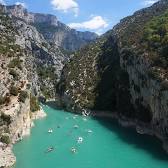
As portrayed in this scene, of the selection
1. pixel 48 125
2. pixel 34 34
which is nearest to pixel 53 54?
pixel 34 34

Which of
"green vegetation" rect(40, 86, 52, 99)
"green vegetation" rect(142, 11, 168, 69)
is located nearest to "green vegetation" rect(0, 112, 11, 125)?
"green vegetation" rect(142, 11, 168, 69)

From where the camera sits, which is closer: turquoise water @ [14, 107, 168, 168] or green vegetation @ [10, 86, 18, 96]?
turquoise water @ [14, 107, 168, 168]

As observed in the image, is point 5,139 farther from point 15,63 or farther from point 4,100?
point 15,63

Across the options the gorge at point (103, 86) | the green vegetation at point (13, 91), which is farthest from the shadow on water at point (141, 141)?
the green vegetation at point (13, 91)

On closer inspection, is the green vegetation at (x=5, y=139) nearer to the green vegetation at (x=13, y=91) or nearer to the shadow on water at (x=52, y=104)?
the green vegetation at (x=13, y=91)

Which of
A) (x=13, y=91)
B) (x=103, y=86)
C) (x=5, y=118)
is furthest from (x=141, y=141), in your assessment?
(x=103, y=86)

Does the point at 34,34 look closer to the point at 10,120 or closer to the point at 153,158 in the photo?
the point at 10,120

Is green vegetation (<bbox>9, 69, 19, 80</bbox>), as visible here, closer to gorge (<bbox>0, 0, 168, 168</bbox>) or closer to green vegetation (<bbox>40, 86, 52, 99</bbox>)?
gorge (<bbox>0, 0, 168, 168</bbox>)
